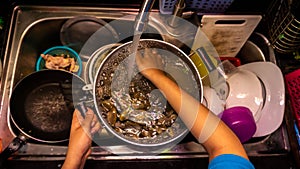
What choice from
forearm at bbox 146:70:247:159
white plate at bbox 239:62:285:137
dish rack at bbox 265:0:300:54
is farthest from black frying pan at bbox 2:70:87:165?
dish rack at bbox 265:0:300:54

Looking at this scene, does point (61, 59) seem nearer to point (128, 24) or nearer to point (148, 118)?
point (128, 24)

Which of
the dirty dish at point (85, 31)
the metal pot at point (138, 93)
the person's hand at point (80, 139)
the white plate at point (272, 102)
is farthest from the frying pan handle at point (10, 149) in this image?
the white plate at point (272, 102)

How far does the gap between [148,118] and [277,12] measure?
87 cm

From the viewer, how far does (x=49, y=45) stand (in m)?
1.53

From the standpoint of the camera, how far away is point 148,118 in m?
1.27

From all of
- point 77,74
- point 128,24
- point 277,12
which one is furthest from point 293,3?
point 77,74

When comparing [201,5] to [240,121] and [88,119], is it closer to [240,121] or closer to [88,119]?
[240,121]

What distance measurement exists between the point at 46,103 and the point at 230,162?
853 millimetres

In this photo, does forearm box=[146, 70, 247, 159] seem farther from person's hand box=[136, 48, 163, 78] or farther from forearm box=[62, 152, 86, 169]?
forearm box=[62, 152, 86, 169]

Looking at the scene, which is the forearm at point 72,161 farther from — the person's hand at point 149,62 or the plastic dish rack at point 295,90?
the plastic dish rack at point 295,90

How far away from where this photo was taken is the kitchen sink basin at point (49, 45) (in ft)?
4.09

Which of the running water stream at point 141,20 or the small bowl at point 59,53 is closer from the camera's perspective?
the running water stream at point 141,20

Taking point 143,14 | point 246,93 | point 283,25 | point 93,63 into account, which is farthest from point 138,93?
point 283,25

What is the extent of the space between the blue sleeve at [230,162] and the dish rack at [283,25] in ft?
2.60
